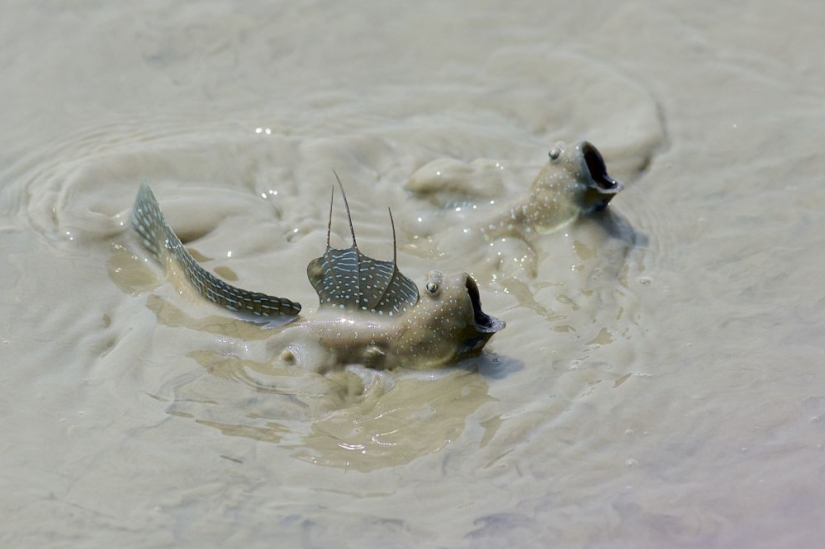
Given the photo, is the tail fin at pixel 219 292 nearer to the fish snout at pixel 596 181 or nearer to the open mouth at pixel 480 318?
the open mouth at pixel 480 318

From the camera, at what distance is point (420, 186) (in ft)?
15.9

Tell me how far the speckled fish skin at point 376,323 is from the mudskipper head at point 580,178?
1061 mm

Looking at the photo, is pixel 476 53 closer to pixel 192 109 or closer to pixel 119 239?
pixel 192 109

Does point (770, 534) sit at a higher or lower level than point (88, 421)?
lower

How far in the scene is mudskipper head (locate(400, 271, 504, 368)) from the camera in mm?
3588

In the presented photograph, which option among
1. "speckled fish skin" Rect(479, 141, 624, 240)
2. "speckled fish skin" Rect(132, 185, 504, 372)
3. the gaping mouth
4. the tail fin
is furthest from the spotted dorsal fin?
the gaping mouth

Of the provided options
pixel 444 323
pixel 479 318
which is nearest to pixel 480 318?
pixel 479 318

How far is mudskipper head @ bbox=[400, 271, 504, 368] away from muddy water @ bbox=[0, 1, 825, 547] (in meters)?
0.10

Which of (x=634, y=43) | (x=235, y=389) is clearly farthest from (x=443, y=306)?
(x=634, y=43)

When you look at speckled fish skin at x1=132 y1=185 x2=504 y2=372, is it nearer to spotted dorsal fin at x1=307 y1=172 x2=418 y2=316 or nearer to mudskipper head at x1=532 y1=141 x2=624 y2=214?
spotted dorsal fin at x1=307 y1=172 x2=418 y2=316

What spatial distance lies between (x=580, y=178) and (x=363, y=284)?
4.24 feet

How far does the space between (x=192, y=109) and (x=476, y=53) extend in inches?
64.8

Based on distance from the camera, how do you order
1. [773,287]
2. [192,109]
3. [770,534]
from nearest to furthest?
[770,534] → [773,287] → [192,109]

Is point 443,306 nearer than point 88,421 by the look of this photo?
No
